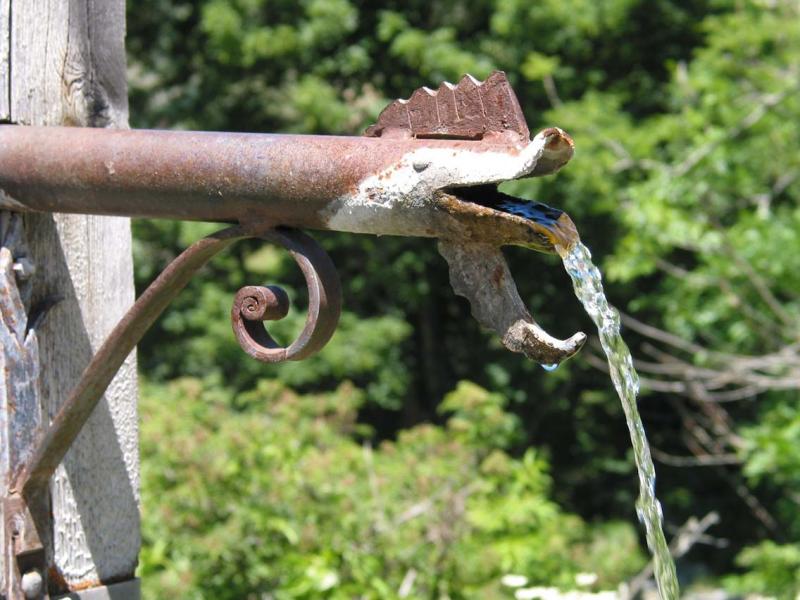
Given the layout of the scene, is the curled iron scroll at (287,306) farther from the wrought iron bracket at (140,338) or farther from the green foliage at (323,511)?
the green foliage at (323,511)

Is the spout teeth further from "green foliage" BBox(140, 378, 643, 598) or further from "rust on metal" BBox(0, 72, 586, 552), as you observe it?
"green foliage" BBox(140, 378, 643, 598)

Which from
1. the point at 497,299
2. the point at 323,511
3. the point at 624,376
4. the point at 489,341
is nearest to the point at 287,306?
the point at 497,299

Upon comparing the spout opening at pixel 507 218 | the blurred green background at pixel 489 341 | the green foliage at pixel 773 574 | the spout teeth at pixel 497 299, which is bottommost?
the green foliage at pixel 773 574

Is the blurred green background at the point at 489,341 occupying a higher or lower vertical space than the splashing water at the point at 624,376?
higher

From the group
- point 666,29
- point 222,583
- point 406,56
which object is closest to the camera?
point 222,583

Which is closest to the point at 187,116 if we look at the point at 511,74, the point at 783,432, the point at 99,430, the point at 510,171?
the point at 511,74

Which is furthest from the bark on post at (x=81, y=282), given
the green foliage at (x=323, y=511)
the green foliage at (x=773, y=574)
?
the green foliage at (x=773, y=574)

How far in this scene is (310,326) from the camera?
127 cm

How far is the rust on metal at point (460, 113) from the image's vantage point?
1.17m

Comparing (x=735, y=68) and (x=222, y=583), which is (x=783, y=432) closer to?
(x=735, y=68)

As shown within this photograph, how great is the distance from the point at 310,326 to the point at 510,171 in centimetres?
30

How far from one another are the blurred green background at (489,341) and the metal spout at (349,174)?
2.03 m

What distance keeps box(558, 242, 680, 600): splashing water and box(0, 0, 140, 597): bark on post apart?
2.33 feet

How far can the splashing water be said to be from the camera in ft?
4.11
